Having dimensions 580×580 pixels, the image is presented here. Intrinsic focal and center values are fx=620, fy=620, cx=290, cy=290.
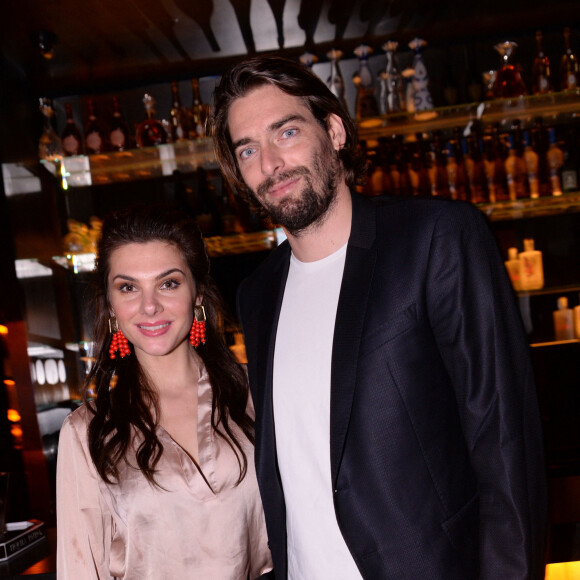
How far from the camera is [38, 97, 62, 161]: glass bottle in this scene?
320 centimetres

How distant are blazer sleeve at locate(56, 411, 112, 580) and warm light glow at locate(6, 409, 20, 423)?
55.4 inches

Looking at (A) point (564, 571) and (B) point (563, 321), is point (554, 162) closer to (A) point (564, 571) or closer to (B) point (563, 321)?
(B) point (563, 321)

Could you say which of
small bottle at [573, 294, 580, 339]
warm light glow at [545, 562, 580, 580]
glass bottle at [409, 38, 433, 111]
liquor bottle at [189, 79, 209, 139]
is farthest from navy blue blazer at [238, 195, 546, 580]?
liquor bottle at [189, 79, 209, 139]

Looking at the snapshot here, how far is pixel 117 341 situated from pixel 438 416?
1.03 metres

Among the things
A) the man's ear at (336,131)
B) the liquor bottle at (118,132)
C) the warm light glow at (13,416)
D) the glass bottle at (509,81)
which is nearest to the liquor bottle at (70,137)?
the liquor bottle at (118,132)

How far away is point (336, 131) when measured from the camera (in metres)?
1.73

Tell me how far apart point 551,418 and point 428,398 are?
2345 millimetres

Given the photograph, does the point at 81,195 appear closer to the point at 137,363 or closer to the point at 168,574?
the point at 137,363

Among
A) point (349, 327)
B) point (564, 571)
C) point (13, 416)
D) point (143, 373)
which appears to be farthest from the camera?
point (13, 416)

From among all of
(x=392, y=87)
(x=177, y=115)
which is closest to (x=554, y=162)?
(x=392, y=87)

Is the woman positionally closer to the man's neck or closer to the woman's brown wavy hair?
the woman's brown wavy hair

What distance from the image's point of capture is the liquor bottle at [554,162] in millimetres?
3211

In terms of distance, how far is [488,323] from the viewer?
1178mm

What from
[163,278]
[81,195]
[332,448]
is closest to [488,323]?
[332,448]
